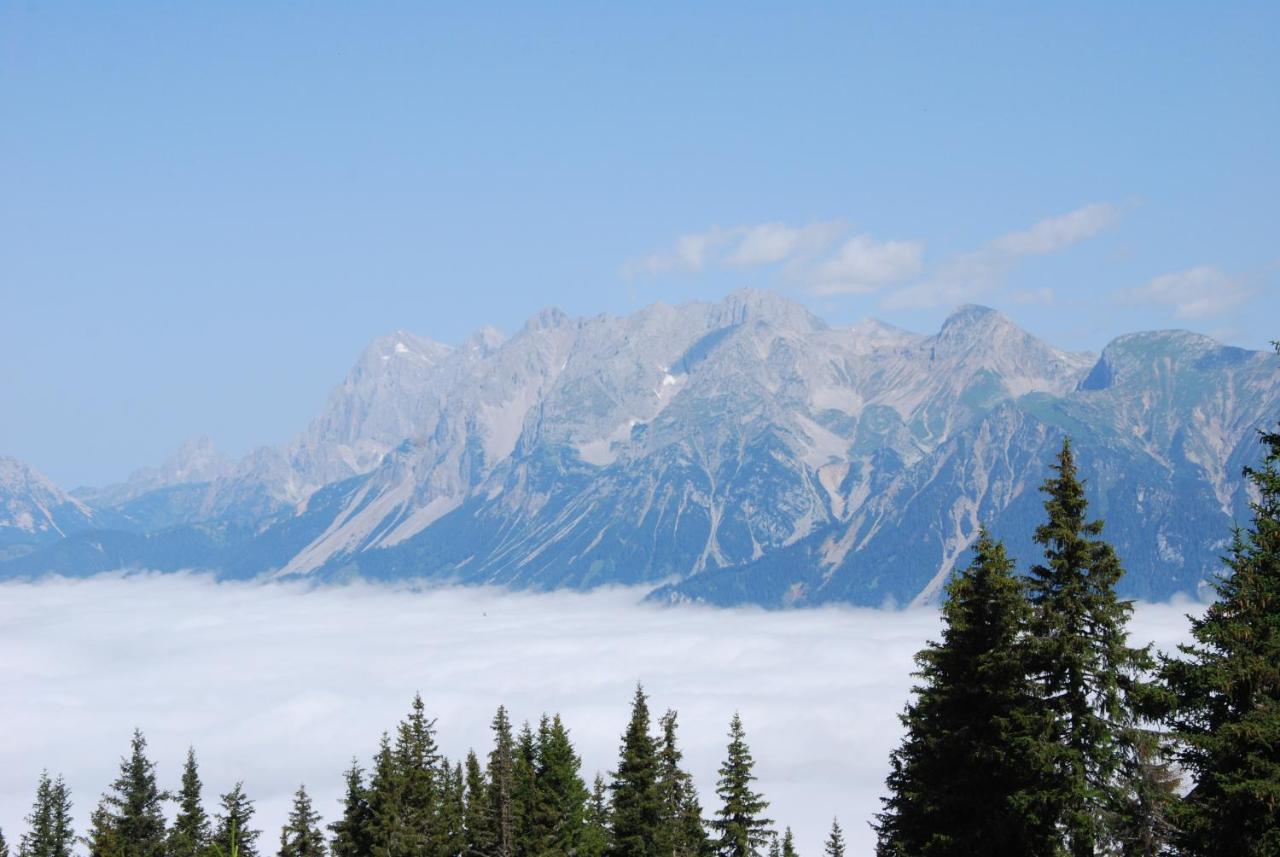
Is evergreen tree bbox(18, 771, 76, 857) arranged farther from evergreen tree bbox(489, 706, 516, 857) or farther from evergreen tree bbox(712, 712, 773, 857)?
evergreen tree bbox(712, 712, 773, 857)

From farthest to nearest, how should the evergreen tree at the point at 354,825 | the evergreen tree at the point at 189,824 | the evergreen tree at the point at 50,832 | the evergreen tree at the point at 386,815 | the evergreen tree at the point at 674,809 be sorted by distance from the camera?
1. the evergreen tree at the point at 50,832
2. the evergreen tree at the point at 189,824
3. the evergreen tree at the point at 354,825
4. the evergreen tree at the point at 386,815
5. the evergreen tree at the point at 674,809

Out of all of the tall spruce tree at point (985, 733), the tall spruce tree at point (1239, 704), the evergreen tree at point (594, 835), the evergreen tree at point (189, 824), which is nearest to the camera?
the tall spruce tree at point (1239, 704)

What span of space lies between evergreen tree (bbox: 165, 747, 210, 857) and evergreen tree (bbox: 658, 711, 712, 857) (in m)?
21.9

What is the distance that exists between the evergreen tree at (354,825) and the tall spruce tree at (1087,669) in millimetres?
39655

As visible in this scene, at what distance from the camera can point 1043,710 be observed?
2848 centimetres

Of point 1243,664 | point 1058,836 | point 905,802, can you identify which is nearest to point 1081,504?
point 1243,664

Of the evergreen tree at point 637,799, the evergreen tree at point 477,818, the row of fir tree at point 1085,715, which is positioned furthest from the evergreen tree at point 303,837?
the row of fir tree at point 1085,715

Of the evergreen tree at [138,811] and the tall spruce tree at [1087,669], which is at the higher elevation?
the tall spruce tree at [1087,669]

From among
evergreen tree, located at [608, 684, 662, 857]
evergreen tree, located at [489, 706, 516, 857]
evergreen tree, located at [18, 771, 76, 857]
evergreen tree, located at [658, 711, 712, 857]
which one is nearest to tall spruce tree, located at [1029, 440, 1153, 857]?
evergreen tree, located at [658, 711, 712, 857]

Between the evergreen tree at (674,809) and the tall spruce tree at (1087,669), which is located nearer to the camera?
the tall spruce tree at (1087,669)

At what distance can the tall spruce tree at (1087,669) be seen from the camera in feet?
91.4

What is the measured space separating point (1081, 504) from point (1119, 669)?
3468 millimetres

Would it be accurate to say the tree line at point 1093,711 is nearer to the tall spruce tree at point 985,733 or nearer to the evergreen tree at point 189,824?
the tall spruce tree at point 985,733

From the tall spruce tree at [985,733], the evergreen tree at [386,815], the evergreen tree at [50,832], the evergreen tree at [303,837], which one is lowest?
the evergreen tree at [50,832]
